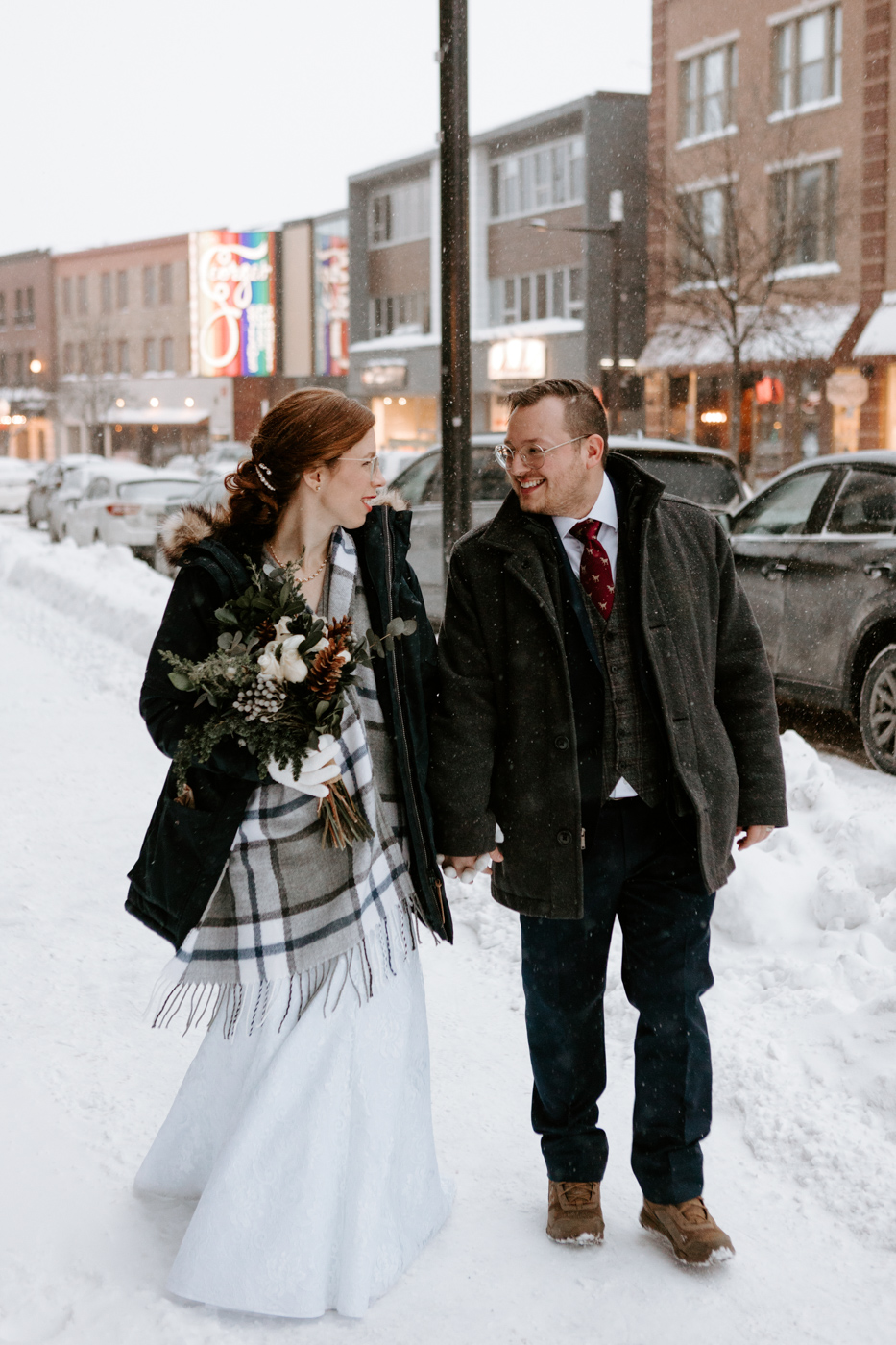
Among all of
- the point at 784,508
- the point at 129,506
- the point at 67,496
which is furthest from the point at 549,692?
the point at 67,496

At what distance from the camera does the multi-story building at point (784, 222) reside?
26.8 m

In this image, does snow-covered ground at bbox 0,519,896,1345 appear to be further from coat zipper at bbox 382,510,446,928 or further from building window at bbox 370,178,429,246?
building window at bbox 370,178,429,246

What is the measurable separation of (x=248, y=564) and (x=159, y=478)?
18787 millimetres

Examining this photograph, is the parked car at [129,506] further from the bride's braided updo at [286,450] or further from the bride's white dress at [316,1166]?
the bride's white dress at [316,1166]

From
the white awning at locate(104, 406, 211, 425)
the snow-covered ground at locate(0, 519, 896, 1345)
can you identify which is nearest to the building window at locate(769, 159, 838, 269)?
the snow-covered ground at locate(0, 519, 896, 1345)

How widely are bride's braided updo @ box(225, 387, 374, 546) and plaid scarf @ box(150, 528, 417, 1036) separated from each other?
1.42ft

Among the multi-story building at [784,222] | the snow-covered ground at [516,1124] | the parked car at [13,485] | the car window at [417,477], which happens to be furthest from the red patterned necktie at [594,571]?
the parked car at [13,485]

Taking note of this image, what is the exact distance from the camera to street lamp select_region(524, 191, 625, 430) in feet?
91.9

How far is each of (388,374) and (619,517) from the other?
4343 centimetres

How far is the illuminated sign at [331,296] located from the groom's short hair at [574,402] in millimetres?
50607

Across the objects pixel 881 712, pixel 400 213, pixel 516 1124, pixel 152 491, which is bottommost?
pixel 516 1124

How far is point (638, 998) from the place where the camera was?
10.3 ft

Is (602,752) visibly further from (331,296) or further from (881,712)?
(331,296)

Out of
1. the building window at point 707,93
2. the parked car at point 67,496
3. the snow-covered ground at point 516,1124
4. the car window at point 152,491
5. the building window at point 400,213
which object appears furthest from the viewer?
the building window at point 400,213
